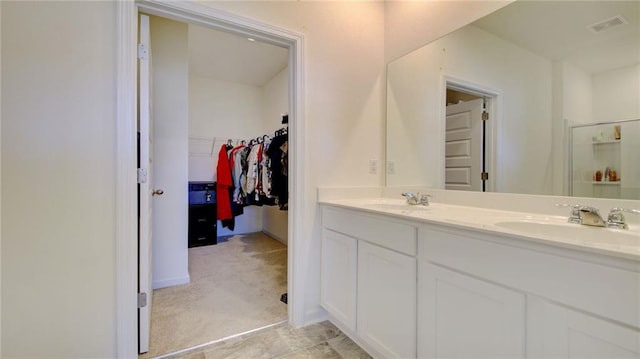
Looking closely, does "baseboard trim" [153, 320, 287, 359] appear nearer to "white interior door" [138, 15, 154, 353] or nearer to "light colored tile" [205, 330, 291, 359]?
"light colored tile" [205, 330, 291, 359]

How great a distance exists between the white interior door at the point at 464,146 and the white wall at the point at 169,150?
2.21 metres

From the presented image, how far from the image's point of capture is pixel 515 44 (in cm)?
143

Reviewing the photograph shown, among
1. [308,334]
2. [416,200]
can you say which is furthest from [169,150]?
[416,200]

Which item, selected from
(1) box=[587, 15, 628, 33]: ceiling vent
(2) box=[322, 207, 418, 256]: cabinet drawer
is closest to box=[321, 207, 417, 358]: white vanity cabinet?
(2) box=[322, 207, 418, 256]: cabinet drawer

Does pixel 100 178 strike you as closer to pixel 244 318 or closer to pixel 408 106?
pixel 244 318

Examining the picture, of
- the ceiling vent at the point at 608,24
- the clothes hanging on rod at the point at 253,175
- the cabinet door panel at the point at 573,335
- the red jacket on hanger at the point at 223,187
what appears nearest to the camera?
the cabinet door panel at the point at 573,335

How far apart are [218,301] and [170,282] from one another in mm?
601

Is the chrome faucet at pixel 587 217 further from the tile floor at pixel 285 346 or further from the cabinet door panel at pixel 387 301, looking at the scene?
the tile floor at pixel 285 346

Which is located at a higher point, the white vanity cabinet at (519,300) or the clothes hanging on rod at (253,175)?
the clothes hanging on rod at (253,175)

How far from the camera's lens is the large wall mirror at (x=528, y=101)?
3.61 feet

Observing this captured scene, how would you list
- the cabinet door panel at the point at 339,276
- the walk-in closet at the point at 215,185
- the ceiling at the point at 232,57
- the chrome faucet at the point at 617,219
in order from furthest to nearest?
the ceiling at the point at 232,57 → the walk-in closet at the point at 215,185 → the cabinet door panel at the point at 339,276 → the chrome faucet at the point at 617,219

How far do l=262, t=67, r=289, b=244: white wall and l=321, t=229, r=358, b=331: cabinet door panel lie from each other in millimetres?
2089

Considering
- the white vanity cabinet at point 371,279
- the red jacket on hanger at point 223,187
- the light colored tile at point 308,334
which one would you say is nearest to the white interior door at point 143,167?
the light colored tile at point 308,334

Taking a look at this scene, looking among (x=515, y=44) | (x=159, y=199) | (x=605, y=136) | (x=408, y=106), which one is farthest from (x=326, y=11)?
(x=159, y=199)
